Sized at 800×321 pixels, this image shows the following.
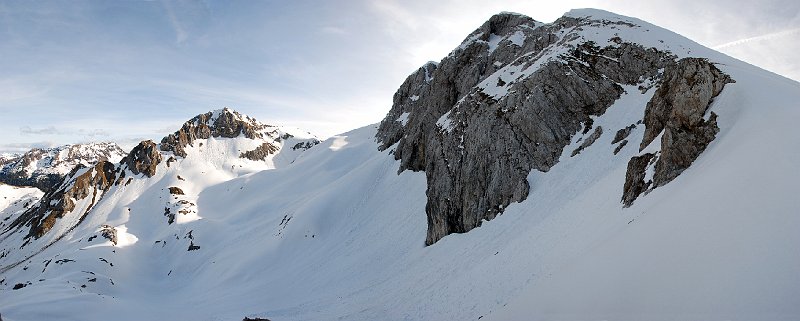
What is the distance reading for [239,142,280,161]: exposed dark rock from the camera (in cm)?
16612

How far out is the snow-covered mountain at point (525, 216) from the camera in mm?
10086

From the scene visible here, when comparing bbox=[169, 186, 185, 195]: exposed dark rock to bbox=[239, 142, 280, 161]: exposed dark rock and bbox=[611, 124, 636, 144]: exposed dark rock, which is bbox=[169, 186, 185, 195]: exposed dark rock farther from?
bbox=[611, 124, 636, 144]: exposed dark rock

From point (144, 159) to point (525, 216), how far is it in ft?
467

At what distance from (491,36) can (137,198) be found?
11502cm

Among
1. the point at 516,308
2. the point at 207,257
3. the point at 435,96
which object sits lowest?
the point at 516,308

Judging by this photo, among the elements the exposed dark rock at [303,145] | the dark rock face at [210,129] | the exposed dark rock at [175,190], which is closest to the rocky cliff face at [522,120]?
the exposed dark rock at [175,190]

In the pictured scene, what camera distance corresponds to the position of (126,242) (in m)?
84.3

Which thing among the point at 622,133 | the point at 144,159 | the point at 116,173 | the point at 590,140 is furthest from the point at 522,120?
the point at 116,173

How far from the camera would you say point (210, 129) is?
6535 inches

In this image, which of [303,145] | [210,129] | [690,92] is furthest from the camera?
[303,145]

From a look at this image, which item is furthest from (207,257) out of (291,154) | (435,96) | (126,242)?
(291,154)

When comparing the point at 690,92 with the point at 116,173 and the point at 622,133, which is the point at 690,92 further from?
the point at 116,173

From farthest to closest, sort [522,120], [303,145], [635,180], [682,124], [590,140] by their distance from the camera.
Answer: [303,145], [522,120], [590,140], [635,180], [682,124]

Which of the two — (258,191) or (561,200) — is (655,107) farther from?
(258,191)
